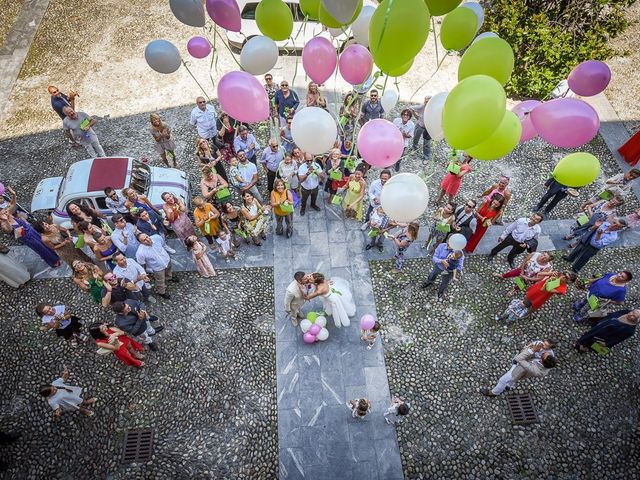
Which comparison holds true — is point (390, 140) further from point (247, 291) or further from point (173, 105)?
point (173, 105)

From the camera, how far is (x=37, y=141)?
33.6 ft

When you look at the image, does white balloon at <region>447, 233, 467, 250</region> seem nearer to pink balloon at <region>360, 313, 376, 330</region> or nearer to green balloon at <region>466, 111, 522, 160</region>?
green balloon at <region>466, 111, 522, 160</region>

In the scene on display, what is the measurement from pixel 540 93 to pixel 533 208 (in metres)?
4.03

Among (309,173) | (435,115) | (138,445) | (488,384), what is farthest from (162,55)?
(488,384)

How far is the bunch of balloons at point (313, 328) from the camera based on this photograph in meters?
6.84

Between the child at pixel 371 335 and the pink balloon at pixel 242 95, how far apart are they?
3946mm

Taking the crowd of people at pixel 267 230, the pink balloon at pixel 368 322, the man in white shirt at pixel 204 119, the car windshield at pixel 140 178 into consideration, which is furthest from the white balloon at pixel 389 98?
the car windshield at pixel 140 178

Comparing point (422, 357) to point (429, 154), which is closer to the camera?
point (422, 357)

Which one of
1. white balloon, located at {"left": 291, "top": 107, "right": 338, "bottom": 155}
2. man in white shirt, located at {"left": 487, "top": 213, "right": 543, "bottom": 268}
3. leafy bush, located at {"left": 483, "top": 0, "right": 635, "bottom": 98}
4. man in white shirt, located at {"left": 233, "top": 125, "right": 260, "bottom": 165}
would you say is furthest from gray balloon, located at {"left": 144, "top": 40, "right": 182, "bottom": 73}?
leafy bush, located at {"left": 483, "top": 0, "right": 635, "bottom": 98}

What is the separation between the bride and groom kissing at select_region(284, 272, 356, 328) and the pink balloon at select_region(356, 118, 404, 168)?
2.06 metres

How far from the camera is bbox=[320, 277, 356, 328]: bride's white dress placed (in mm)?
6789

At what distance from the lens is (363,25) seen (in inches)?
280

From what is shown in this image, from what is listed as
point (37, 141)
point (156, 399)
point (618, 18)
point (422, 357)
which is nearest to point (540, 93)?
point (618, 18)

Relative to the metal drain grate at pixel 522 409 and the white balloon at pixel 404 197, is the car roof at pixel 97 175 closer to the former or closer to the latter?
the white balloon at pixel 404 197
